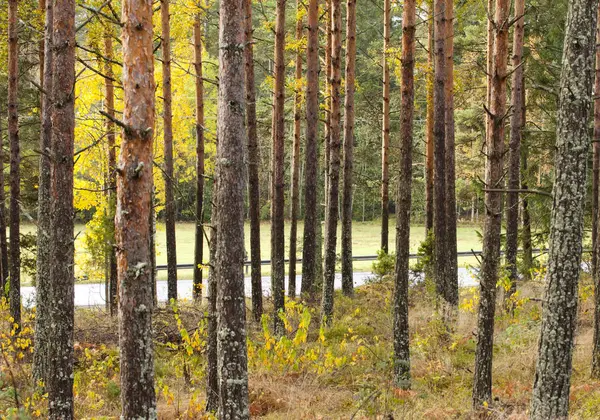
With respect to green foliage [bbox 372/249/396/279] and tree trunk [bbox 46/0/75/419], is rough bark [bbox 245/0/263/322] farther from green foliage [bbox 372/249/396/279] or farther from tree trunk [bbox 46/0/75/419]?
green foliage [bbox 372/249/396/279]

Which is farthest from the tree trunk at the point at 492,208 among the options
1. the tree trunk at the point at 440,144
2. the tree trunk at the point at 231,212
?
the tree trunk at the point at 440,144

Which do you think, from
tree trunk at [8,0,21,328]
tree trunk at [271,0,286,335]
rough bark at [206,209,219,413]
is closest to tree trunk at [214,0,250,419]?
rough bark at [206,209,219,413]

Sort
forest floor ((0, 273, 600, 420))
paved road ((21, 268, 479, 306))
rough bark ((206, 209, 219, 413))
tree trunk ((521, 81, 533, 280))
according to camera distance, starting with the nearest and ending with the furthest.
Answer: rough bark ((206, 209, 219, 413)) → forest floor ((0, 273, 600, 420)) → tree trunk ((521, 81, 533, 280)) → paved road ((21, 268, 479, 306))

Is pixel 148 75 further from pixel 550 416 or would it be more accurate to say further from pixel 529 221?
pixel 529 221

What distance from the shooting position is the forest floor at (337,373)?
8.33 metres

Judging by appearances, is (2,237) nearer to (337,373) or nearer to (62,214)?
(62,214)

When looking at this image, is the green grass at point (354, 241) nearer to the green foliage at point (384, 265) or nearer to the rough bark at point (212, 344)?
the green foliage at point (384, 265)

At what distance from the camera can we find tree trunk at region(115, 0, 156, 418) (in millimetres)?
5566

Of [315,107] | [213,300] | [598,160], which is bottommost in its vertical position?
[213,300]

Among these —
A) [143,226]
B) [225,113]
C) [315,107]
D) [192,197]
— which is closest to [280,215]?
[315,107]

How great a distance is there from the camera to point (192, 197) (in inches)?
2007

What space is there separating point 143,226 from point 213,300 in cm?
262

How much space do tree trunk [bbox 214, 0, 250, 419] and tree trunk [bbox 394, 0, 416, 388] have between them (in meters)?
3.24

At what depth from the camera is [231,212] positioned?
6.61 metres
